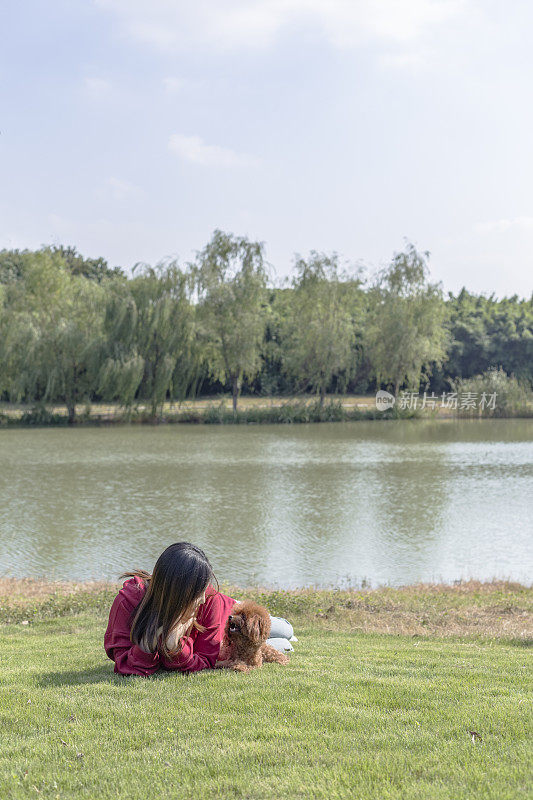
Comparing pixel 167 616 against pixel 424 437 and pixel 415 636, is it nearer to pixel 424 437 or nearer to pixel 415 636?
pixel 415 636

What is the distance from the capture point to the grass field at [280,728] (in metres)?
2.85

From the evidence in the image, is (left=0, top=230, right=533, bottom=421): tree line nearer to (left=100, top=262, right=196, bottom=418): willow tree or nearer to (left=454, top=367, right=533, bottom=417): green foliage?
(left=100, top=262, right=196, bottom=418): willow tree

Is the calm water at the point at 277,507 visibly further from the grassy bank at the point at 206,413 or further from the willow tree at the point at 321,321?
the willow tree at the point at 321,321

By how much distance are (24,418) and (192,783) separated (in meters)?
35.7

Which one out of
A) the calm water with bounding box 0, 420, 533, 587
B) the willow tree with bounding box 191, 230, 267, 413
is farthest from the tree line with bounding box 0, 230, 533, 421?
the calm water with bounding box 0, 420, 533, 587

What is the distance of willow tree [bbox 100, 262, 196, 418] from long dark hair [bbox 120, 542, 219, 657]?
3177 centimetres

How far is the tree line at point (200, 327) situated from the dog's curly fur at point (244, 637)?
31.6 m

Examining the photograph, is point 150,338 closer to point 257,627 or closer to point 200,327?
point 200,327

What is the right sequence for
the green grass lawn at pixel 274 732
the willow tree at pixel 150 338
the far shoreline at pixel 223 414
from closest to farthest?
1. the green grass lawn at pixel 274 732
2. the willow tree at pixel 150 338
3. the far shoreline at pixel 223 414

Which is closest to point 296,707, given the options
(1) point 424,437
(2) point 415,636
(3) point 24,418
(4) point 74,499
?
(2) point 415,636

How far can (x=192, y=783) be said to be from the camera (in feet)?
9.48

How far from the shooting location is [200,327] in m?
37.8

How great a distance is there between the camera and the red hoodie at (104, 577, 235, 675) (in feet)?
14.0

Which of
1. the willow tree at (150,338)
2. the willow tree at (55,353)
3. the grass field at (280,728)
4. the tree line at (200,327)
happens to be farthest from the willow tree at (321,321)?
the grass field at (280,728)
